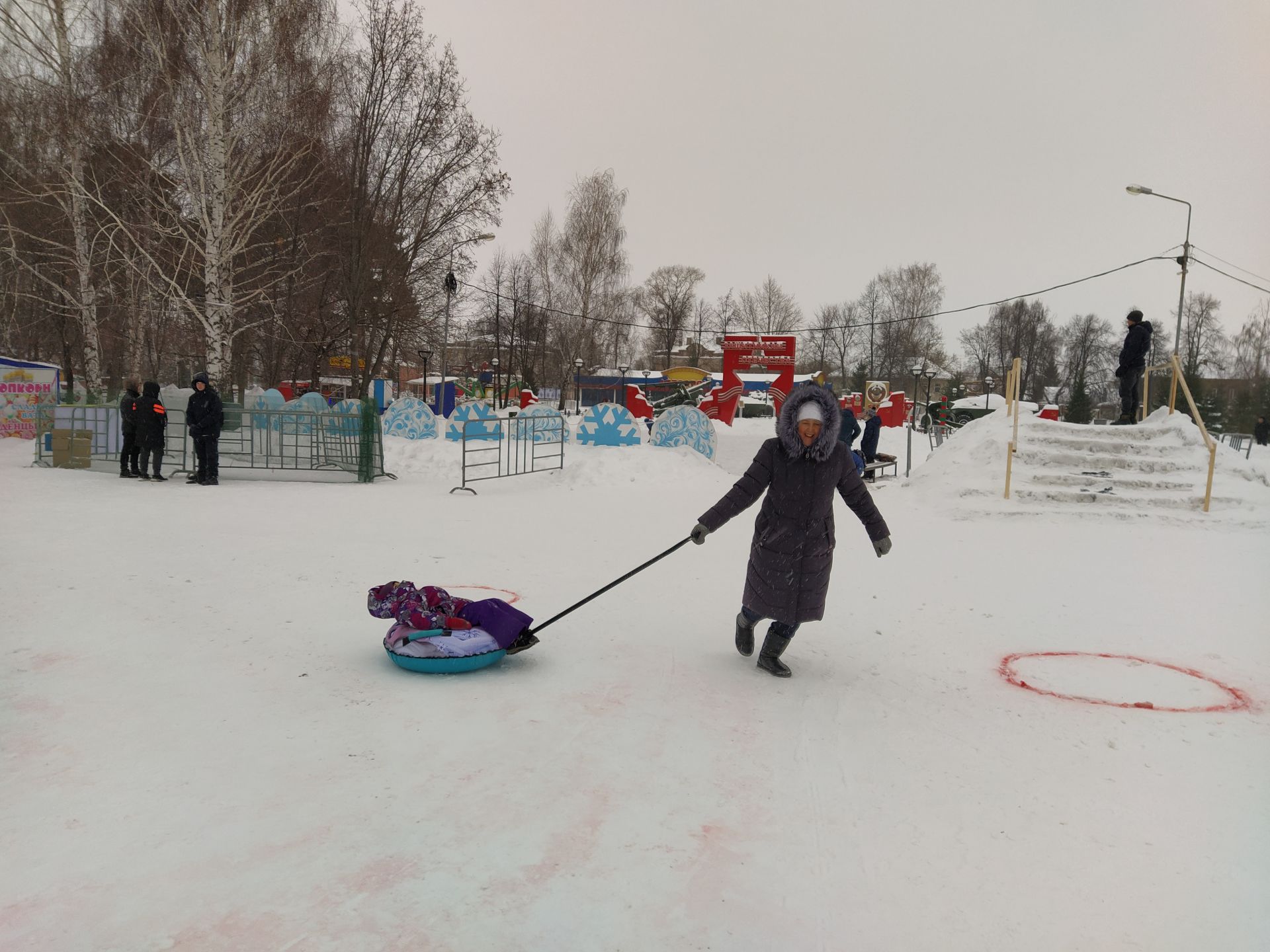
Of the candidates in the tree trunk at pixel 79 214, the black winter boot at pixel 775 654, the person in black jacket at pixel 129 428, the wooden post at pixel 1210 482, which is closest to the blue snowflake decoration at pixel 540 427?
the person in black jacket at pixel 129 428

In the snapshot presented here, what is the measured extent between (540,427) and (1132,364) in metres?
10.9

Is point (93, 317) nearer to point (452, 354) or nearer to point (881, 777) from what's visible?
point (881, 777)

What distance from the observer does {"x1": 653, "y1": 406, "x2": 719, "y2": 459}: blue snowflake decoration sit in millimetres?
17922

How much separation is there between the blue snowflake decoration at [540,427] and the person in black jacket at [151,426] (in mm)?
5669

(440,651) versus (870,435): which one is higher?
(870,435)

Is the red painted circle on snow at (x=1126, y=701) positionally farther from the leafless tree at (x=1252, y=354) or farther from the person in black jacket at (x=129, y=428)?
the person in black jacket at (x=129, y=428)

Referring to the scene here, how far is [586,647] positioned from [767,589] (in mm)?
1184

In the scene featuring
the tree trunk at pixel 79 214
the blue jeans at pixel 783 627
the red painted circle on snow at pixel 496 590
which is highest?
the tree trunk at pixel 79 214

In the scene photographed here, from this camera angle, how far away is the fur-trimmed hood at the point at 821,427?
455 cm

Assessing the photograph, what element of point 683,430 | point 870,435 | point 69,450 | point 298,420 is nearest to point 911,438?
point 870,435

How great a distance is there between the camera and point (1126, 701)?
4.39 m

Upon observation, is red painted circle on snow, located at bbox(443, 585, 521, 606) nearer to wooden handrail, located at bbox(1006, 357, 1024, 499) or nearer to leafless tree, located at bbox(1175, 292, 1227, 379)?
leafless tree, located at bbox(1175, 292, 1227, 379)

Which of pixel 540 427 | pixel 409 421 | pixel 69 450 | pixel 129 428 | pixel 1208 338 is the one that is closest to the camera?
pixel 1208 338

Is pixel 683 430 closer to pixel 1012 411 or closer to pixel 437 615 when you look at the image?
pixel 1012 411
